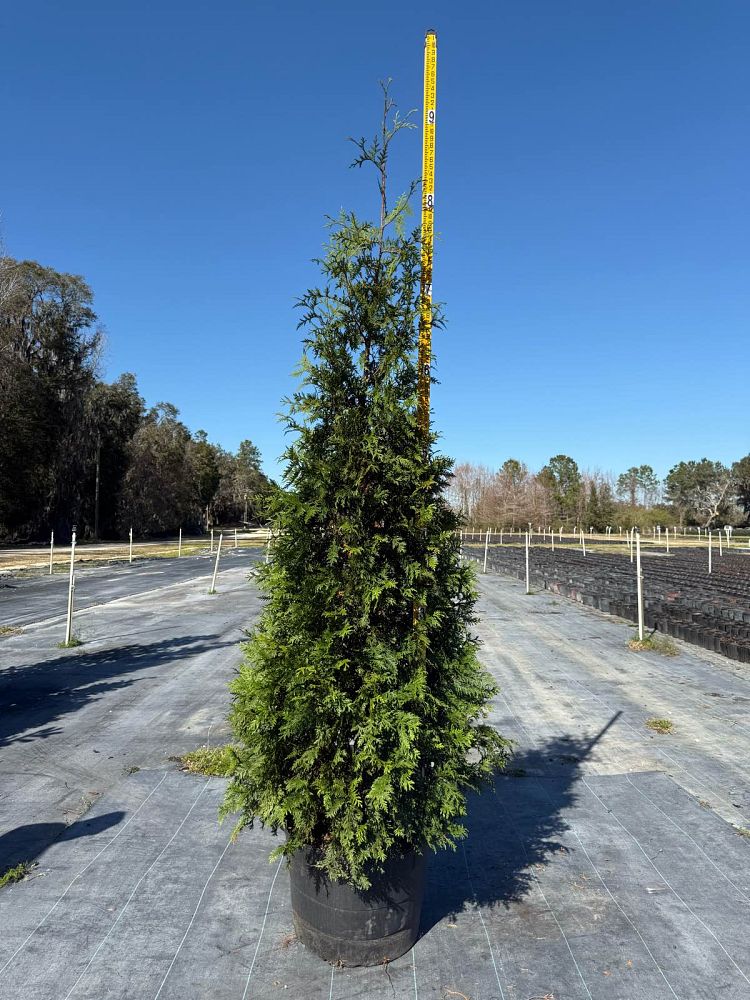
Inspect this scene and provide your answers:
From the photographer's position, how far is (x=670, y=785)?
6020mm

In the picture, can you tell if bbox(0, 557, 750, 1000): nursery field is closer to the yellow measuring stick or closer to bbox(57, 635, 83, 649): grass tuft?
the yellow measuring stick

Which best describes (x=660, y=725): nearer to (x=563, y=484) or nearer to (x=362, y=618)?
(x=362, y=618)

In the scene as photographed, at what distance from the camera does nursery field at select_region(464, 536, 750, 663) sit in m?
13.6

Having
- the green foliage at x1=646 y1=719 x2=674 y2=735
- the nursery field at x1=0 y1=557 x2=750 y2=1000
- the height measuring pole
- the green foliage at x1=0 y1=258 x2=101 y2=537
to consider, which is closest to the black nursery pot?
the nursery field at x1=0 y1=557 x2=750 y2=1000

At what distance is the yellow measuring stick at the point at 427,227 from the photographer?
3707mm

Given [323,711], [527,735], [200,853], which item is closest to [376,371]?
[323,711]

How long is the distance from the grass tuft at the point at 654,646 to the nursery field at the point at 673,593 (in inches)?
29.0

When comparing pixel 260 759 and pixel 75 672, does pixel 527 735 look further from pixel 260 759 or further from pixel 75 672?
pixel 75 672

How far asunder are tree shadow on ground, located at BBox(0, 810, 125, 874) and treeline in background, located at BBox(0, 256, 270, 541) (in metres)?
31.0

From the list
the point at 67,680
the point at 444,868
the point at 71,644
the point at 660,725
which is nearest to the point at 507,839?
the point at 444,868

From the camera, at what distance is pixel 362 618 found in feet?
11.2

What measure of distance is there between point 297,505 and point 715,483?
12121 cm

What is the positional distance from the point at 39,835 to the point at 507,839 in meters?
3.70

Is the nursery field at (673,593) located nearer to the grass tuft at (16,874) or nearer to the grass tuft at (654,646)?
the grass tuft at (654,646)
